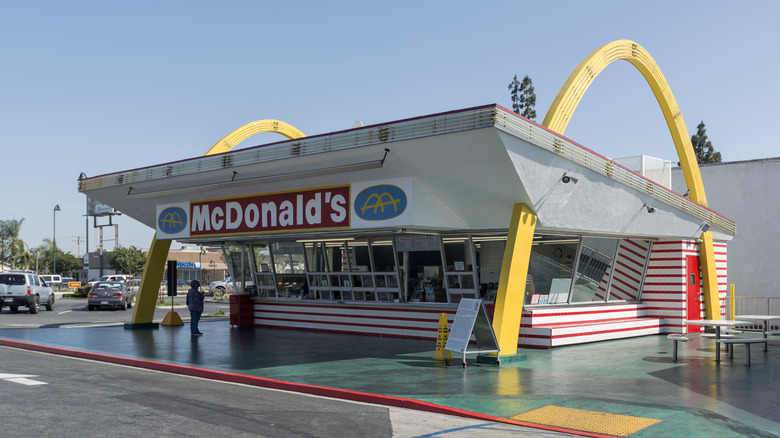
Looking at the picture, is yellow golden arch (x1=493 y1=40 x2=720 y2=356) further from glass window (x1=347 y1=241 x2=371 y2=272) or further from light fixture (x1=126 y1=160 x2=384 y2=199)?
glass window (x1=347 y1=241 x2=371 y2=272)

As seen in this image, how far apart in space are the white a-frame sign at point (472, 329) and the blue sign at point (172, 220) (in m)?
10.1

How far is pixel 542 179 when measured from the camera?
557 inches

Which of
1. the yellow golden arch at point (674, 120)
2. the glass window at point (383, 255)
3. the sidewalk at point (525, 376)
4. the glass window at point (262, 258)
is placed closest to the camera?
the sidewalk at point (525, 376)

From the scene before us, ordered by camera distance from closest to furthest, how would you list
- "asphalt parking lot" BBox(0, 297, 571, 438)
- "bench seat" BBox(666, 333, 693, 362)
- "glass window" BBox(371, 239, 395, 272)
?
"asphalt parking lot" BBox(0, 297, 571, 438), "bench seat" BBox(666, 333, 693, 362), "glass window" BBox(371, 239, 395, 272)

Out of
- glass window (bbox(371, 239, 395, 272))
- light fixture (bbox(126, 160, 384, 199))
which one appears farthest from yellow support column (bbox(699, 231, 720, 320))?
light fixture (bbox(126, 160, 384, 199))

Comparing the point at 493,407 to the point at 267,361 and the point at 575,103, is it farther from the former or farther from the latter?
the point at 575,103

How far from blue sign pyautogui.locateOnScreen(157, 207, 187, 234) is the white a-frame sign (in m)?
10.1

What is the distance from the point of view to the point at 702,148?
57.6m

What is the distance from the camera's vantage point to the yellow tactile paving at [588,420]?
8438 millimetres

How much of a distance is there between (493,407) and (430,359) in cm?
521

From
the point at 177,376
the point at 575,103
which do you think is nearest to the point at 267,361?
the point at 177,376

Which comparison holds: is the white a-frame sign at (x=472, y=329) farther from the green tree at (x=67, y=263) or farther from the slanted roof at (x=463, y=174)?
the green tree at (x=67, y=263)

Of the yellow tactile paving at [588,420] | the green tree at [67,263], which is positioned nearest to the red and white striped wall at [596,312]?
the yellow tactile paving at [588,420]

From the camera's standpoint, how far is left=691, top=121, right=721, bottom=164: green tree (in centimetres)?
5703
